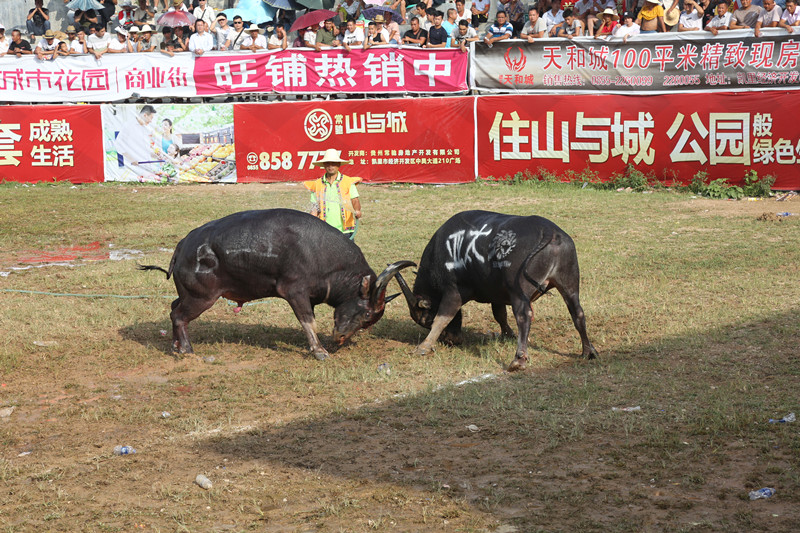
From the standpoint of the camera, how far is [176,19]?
22266 millimetres

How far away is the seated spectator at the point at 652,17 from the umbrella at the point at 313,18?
275 inches

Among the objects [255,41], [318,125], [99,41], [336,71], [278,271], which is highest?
[99,41]

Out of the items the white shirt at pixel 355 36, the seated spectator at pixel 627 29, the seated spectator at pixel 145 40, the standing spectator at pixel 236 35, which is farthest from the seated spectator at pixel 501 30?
the seated spectator at pixel 145 40

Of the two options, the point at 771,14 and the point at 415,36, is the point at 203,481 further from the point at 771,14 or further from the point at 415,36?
the point at 415,36

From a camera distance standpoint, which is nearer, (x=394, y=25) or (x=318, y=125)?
(x=318, y=125)

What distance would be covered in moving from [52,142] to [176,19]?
4.26 metres

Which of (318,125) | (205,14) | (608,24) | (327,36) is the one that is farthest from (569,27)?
(205,14)

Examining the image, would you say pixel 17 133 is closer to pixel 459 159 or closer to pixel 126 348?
pixel 459 159

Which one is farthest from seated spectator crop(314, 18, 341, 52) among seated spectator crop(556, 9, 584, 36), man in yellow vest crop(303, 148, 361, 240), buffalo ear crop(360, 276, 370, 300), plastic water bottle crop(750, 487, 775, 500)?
plastic water bottle crop(750, 487, 775, 500)

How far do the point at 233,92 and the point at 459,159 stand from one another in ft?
18.2

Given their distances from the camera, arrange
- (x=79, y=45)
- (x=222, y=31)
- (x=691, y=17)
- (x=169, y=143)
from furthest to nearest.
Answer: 1. (x=79, y=45)
2. (x=222, y=31)
3. (x=169, y=143)
4. (x=691, y=17)

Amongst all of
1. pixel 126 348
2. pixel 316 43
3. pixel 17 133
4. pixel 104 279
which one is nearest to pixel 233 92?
pixel 316 43

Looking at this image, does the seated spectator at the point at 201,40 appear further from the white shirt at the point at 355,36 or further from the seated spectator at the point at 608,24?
the seated spectator at the point at 608,24

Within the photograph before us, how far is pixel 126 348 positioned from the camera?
30.4ft
